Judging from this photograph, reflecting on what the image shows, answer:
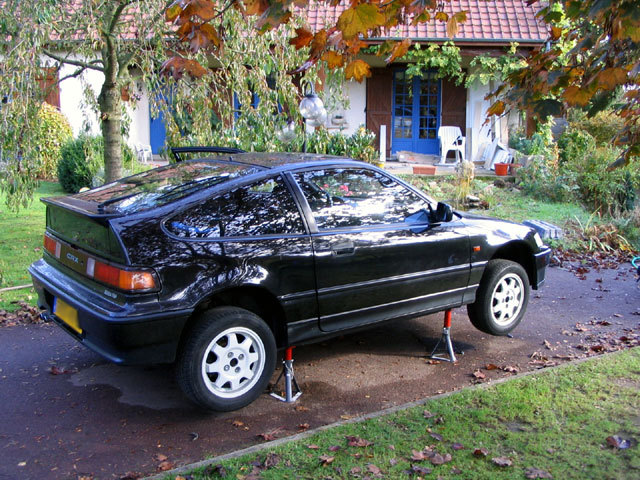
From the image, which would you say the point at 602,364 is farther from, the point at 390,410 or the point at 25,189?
the point at 25,189

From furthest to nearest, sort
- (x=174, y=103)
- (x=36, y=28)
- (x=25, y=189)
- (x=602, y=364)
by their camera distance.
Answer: (x=174, y=103) → (x=25, y=189) → (x=36, y=28) → (x=602, y=364)

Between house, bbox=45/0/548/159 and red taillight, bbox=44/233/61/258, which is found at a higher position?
house, bbox=45/0/548/159

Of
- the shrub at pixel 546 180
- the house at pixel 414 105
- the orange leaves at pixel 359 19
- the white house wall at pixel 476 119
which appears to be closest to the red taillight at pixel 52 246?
the orange leaves at pixel 359 19

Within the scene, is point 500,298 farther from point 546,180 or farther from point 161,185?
point 546,180

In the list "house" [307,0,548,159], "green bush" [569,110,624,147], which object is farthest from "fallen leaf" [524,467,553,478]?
"house" [307,0,548,159]

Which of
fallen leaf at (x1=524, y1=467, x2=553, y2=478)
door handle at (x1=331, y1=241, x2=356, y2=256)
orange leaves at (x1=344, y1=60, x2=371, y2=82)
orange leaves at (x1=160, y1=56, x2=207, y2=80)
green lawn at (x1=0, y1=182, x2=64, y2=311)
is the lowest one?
fallen leaf at (x1=524, y1=467, x2=553, y2=478)

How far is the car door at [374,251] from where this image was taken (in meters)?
4.57

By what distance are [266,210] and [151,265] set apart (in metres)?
0.95

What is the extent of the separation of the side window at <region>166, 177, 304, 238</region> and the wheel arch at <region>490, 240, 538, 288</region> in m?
2.27

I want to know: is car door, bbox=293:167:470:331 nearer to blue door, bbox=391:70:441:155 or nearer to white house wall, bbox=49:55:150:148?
white house wall, bbox=49:55:150:148

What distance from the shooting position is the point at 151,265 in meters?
3.81

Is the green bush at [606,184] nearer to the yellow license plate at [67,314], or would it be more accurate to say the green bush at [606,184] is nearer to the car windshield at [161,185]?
the car windshield at [161,185]

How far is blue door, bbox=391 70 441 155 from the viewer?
17.8m

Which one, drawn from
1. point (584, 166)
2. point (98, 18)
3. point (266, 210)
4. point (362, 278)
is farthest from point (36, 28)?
point (584, 166)
